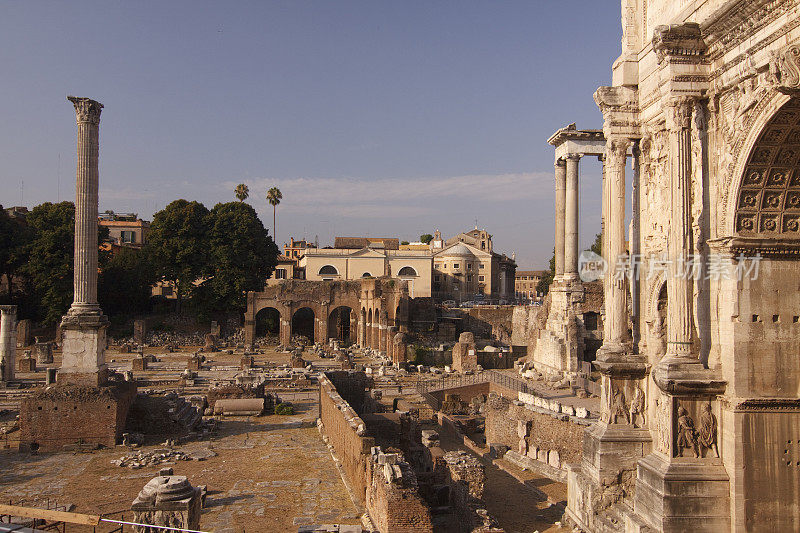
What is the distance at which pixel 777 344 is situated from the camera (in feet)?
26.9

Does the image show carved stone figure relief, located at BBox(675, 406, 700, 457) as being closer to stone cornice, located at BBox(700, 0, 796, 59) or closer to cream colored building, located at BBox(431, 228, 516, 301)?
stone cornice, located at BBox(700, 0, 796, 59)

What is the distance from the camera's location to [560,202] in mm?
29047

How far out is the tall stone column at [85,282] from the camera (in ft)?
58.6

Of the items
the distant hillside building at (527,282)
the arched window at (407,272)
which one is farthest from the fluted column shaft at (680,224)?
the distant hillside building at (527,282)

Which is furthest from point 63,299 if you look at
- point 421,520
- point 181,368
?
point 421,520

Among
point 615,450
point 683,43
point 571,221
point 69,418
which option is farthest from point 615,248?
point 571,221

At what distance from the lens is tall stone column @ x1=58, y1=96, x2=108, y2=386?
1786cm

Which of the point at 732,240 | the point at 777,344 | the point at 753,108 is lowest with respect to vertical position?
the point at 777,344

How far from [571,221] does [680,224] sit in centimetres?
2004

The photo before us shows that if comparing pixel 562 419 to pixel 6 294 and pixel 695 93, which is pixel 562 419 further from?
pixel 6 294

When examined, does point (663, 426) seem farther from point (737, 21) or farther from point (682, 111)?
point (737, 21)

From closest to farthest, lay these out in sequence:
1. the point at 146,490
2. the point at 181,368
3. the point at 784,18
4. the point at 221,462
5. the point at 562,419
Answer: the point at 784,18 < the point at 146,490 < the point at 221,462 < the point at 562,419 < the point at 181,368

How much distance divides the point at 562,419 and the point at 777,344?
974 centimetres

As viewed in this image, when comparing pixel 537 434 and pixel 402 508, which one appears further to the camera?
pixel 537 434
